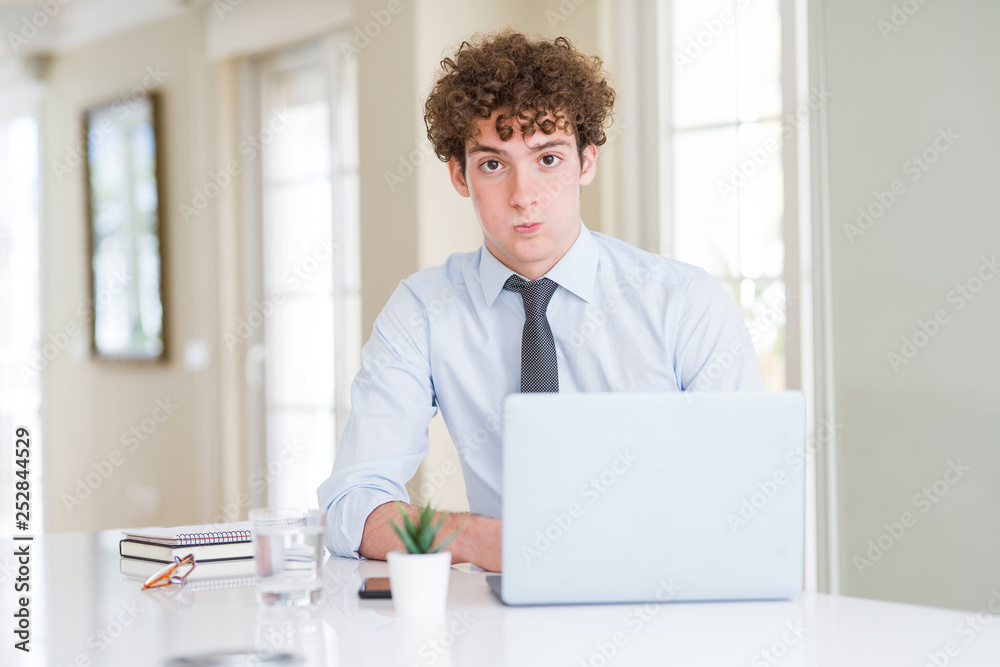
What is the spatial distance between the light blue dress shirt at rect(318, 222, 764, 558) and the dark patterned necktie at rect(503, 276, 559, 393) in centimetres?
6

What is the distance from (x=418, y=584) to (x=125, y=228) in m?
3.99

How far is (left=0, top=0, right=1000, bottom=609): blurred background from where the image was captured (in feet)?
6.51

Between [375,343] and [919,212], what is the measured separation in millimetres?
1184

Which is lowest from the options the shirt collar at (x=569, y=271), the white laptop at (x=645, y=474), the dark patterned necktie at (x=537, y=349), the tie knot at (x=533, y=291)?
the white laptop at (x=645, y=474)

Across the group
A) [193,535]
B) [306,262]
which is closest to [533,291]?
[193,535]

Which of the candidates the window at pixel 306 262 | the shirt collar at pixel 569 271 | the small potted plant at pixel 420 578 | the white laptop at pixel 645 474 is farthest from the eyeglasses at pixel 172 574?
the window at pixel 306 262

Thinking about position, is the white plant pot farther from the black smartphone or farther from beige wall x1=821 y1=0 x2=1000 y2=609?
beige wall x1=821 y1=0 x2=1000 y2=609

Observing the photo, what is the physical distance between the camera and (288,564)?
1056 mm

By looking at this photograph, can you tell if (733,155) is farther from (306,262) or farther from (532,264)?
(306,262)

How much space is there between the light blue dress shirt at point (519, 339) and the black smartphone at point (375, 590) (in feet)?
1.70

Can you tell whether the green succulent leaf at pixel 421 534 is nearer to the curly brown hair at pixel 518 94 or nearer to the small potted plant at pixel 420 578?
the small potted plant at pixel 420 578

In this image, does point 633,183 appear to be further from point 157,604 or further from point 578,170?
point 157,604

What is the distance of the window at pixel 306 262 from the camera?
12.1 feet

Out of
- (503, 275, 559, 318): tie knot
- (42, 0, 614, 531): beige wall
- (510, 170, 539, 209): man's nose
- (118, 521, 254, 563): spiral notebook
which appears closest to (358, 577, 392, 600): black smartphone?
(118, 521, 254, 563): spiral notebook
